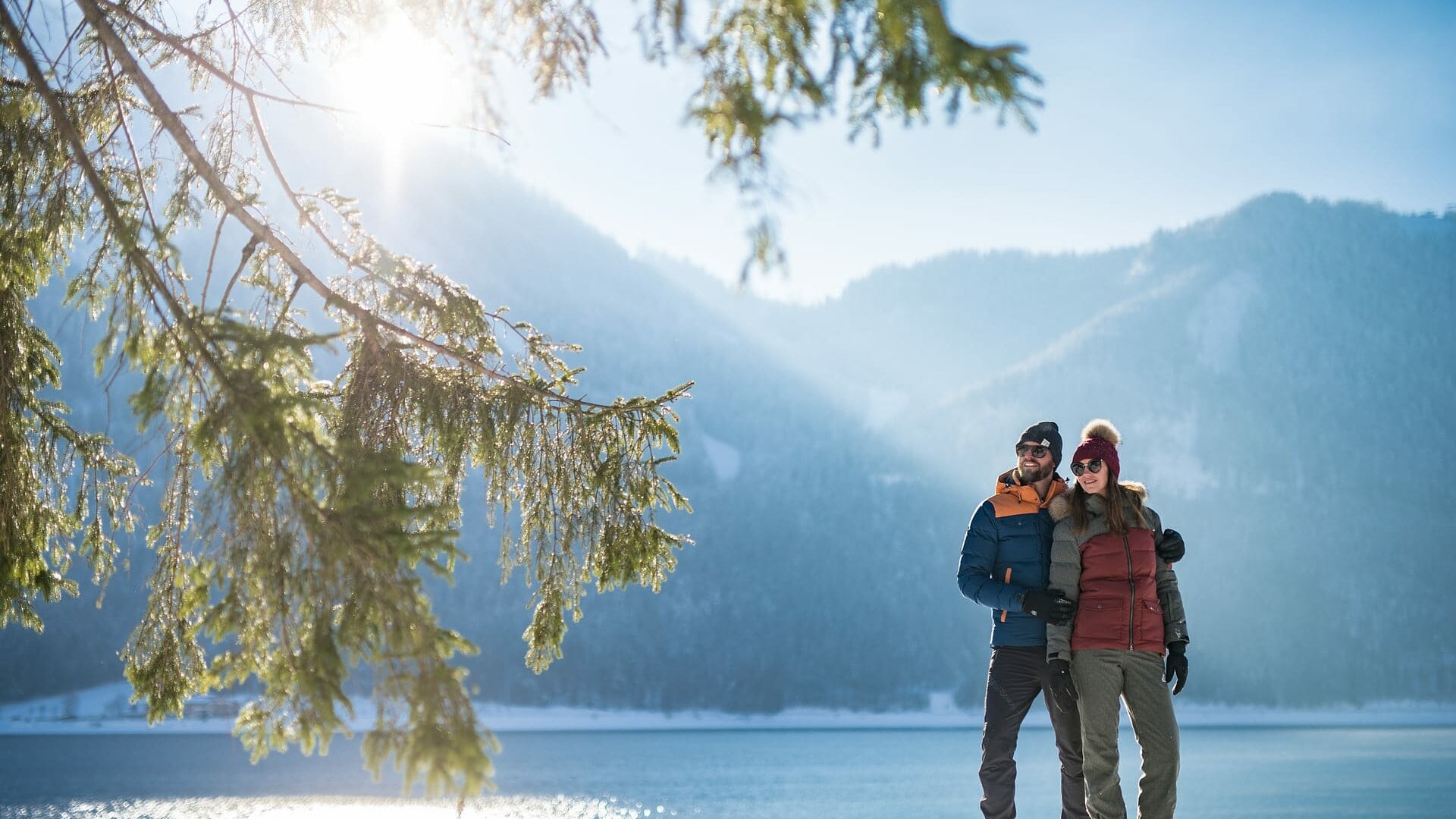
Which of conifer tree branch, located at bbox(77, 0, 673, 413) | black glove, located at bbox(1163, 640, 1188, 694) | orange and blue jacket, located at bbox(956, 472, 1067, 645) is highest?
conifer tree branch, located at bbox(77, 0, 673, 413)

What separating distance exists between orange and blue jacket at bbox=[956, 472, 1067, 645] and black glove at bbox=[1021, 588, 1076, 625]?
0.09 metres

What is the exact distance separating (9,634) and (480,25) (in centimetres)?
9459

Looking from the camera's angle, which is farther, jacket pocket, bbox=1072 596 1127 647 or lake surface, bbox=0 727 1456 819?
lake surface, bbox=0 727 1456 819

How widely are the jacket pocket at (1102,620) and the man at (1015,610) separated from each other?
0.12m

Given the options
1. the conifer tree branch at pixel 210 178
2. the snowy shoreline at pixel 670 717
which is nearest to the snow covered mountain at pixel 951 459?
the snowy shoreline at pixel 670 717

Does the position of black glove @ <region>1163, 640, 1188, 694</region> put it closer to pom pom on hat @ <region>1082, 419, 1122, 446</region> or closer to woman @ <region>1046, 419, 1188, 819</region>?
woman @ <region>1046, 419, 1188, 819</region>

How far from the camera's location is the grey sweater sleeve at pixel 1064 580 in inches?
145

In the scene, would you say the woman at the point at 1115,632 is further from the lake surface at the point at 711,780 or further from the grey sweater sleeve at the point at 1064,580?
the lake surface at the point at 711,780

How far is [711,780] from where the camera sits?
35.1m

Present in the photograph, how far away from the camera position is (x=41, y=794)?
2800 centimetres

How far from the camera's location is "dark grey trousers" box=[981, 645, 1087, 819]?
377 cm

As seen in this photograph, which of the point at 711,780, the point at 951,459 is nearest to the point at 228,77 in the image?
the point at 711,780

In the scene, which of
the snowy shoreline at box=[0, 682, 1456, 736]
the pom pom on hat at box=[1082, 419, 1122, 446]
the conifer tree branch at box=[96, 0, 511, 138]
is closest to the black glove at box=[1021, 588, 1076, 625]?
the pom pom on hat at box=[1082, 419, 1122, 446]

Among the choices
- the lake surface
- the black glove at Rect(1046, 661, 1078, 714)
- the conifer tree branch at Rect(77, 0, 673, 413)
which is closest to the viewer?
the conifer tree branch at Rect(77, 0, 673, 413)
